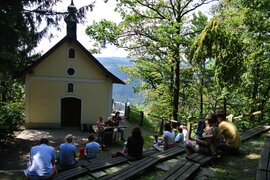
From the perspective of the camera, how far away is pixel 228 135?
16.9 ft

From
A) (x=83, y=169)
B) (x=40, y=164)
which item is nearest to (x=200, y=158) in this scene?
(x=83, y=169)

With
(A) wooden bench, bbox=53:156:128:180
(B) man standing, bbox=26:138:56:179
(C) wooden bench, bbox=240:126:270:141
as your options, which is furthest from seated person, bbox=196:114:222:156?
(B) man standing, bbox=26:138:56:179

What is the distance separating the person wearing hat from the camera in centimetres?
509

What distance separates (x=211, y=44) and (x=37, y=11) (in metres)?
6.97

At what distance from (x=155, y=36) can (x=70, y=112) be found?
793 cm

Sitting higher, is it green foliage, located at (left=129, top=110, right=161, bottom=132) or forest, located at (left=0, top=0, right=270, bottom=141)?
forest, located at (left=0, top=0, right=270, bottom=141)

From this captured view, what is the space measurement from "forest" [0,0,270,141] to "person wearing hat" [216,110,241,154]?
343 cm

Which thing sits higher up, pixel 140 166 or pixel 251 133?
pixel 251 133

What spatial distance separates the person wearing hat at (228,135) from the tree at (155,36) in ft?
22.8

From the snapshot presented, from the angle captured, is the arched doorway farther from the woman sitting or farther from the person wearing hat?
the person wearing hat

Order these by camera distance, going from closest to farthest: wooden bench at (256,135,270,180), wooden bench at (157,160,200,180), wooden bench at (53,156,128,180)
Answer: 1. wooden bench at (256,135,270,180)
2. wooden bench at (157,160,200,180)
3. wooden bench at (53,156,128,180)

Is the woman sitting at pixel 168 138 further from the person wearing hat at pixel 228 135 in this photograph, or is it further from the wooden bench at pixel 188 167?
the person wearing hat at pixel 228 135

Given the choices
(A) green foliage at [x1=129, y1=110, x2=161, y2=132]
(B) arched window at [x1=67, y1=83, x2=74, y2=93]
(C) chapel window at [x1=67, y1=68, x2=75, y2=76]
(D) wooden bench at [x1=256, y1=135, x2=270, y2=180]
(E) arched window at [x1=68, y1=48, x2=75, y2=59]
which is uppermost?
(E) arched window at [x1=68, y1=48, x2=75, y2=59]

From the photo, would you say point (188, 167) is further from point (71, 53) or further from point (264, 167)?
point (71, 53)
